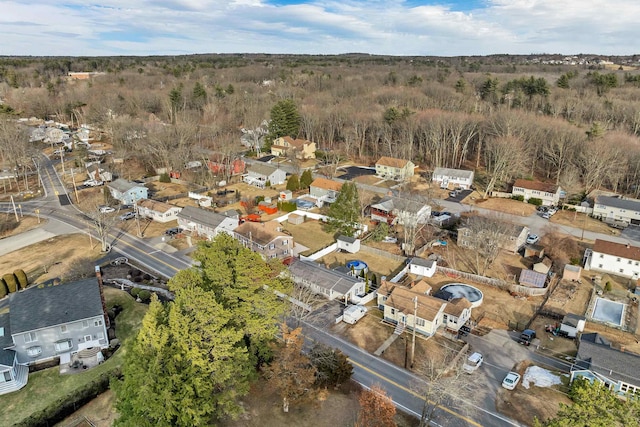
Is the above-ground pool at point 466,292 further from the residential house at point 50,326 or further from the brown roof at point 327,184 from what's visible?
the residential house at point 50,326

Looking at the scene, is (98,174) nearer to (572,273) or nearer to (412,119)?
(412,119)

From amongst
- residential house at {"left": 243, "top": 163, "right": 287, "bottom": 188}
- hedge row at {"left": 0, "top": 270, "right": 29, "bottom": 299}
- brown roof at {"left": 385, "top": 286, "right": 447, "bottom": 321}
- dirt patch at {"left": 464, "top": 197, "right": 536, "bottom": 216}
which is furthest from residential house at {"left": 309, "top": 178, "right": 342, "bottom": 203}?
hedge row at {"left": 0, "top": 270, "right": 29, "bottom": 299}

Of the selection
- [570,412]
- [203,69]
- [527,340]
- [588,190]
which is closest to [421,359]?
[527,340]

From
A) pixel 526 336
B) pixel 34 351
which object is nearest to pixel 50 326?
pixel 34 351

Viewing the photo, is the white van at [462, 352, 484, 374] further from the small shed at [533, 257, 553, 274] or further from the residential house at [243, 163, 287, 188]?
the residential house at [243, 163, 287, 188]

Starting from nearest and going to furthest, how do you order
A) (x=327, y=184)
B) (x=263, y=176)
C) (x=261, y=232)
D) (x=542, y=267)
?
(x=542, y=267) → (x=261, y=232) → (x=327, y=184) → (x=263, y=176)

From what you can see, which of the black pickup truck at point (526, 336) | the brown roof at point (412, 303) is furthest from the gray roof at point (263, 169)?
the black pickup truck at point (526, 336)
